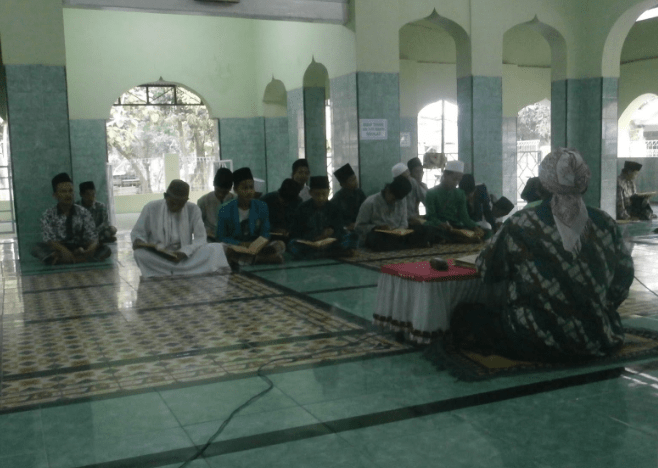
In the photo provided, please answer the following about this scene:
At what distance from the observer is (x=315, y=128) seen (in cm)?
1079

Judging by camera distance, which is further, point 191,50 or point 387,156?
point 191,50

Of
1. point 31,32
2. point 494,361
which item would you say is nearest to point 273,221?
point 31,32

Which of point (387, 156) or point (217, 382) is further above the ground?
point (387, 156)

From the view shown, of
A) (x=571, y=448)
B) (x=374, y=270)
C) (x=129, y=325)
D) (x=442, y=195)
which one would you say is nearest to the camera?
(x=571, y=448)

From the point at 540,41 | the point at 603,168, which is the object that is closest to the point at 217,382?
the point at 603,168

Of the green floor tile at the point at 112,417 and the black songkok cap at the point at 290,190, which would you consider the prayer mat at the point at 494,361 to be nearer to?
the green floor tile at the point at 112,417

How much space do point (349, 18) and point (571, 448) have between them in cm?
Answer: 707

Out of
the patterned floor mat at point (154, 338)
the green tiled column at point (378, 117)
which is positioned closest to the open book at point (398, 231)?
the green tiled column at point (378, 117)

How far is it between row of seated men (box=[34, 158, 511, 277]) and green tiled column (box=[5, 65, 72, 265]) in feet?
1.64

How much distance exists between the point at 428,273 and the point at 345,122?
5.56 metres

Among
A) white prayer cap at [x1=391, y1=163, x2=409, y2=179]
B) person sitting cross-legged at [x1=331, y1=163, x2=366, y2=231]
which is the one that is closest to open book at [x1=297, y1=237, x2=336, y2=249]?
person sitting cross-legged at [x1=331, y1=163, x2=366, y2=231]

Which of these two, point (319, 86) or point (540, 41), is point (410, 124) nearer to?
point (319, 86)

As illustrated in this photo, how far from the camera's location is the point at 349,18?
27.9 ft

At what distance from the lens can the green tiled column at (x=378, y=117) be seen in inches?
335
